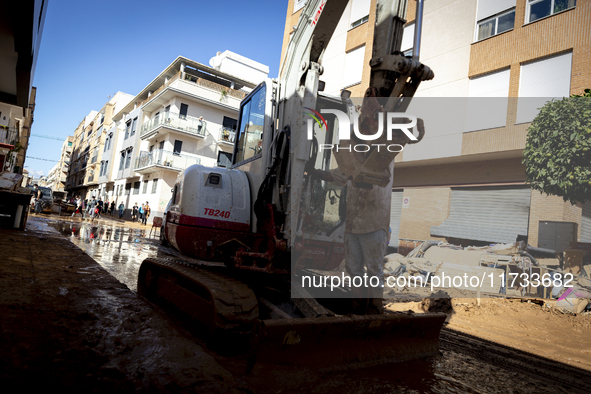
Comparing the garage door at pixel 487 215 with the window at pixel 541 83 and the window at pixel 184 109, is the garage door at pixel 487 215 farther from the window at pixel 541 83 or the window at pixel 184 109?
the window at pixel 184 109

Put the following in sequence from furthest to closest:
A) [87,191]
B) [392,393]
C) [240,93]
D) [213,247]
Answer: [87,191], [240,93], [213,247], [392,393]

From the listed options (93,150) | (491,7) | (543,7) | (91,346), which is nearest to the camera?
(91,346)

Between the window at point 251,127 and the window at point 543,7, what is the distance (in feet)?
49.0

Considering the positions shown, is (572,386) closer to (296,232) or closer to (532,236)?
(296,232)

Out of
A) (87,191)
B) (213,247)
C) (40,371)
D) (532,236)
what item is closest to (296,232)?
(213,247)

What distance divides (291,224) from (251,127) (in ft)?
7.36

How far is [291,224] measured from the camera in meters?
3.60

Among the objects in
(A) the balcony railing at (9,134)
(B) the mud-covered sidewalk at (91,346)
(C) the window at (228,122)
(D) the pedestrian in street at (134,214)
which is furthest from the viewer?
(C) the window at (228,122)

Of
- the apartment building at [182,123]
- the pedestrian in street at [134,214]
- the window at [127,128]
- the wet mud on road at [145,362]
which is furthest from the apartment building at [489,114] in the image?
the window at [127,128]

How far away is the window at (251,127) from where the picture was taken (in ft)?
16.1

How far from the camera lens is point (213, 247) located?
433cm

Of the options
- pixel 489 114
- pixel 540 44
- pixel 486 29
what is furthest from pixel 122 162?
pixel 540 44

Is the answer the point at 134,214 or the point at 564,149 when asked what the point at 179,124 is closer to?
the point at 134,214

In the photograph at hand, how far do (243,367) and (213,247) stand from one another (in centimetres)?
185
